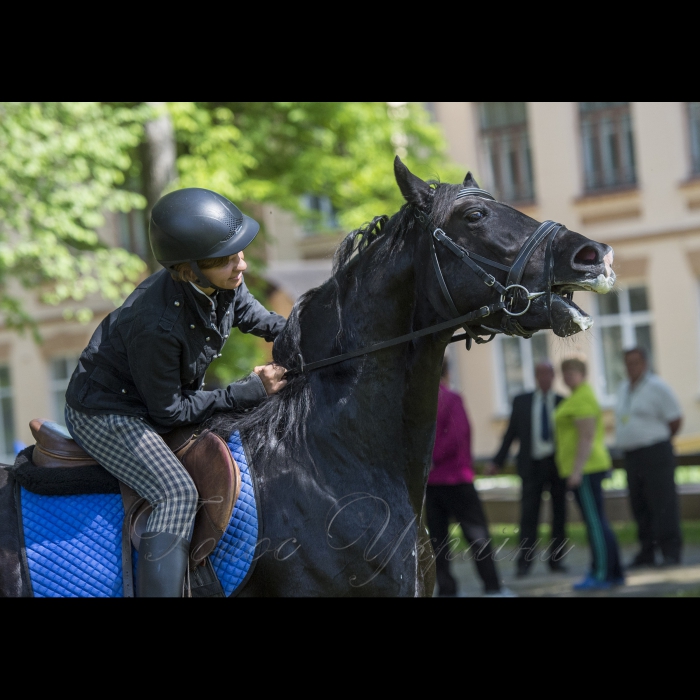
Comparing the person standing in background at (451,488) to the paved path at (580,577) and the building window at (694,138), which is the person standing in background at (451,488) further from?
the building window at (694,138)

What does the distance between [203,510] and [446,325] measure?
1.12 m

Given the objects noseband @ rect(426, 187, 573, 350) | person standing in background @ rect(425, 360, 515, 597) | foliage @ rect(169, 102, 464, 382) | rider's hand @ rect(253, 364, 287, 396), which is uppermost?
foliage @ rect(169, 102, 464, 382)

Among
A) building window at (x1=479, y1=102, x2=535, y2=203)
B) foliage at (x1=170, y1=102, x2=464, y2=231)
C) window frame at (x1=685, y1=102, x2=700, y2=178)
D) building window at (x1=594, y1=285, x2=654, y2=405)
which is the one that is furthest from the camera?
building window at (x1=479, y1=102, x2=535, y2=203)

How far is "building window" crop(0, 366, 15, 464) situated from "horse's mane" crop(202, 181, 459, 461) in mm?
21946

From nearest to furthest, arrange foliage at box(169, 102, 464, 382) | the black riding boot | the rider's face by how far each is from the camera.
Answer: the black riding boot < the rider's face < foliage at box(169, 102, 464, 382)

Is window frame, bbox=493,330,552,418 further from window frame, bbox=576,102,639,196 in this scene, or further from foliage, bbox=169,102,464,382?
foliage, bbox=169,102,464,382

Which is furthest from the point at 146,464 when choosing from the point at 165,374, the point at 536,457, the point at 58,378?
the point at 58,378

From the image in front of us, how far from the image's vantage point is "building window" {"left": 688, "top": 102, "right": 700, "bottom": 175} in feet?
60.6

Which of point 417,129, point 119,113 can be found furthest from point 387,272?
point 417,129

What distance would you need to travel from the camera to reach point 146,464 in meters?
3.46

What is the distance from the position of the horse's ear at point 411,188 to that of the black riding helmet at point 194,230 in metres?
0.62

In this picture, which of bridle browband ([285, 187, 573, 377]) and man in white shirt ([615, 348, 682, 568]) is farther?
man in white shirt ([615, 348, 682, 568])

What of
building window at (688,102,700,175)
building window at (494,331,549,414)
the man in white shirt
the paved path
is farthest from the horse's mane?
building window at (494,331,549,414)

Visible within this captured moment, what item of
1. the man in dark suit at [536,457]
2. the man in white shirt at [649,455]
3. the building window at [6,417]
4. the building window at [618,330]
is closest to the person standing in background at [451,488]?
the man in dark suit at [536,457]
